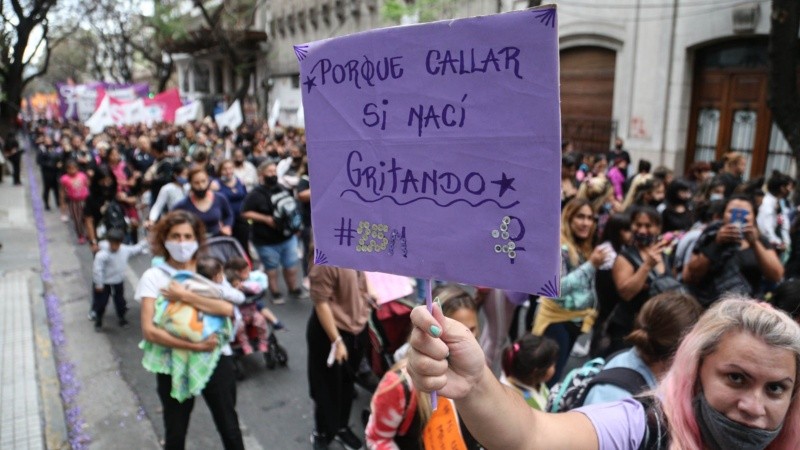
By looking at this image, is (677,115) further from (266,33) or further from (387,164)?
(266,33)

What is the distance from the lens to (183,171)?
7328 millimetres

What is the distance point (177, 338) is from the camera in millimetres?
3127

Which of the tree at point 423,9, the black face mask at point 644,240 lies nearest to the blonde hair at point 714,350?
the black face mask at point 644,240

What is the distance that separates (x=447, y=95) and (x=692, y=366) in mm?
1037

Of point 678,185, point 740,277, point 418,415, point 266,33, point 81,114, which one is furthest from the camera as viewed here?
point 266,33

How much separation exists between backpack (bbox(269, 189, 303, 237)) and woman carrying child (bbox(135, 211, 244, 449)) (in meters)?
3.15

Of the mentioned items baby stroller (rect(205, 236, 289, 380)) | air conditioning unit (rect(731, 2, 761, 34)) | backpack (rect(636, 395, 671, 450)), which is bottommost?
baby stroller (rect(205, 236, 289, 380))

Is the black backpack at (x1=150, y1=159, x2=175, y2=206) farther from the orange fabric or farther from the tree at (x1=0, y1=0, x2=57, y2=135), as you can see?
the tree at (x1=0, y1=0, x2=57, y2=135)

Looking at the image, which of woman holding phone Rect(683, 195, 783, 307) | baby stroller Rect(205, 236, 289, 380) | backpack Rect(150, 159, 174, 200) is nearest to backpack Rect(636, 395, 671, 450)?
woman holding phone Rect(683, 195, 783, 307)

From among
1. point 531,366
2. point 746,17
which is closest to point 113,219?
point 531,366

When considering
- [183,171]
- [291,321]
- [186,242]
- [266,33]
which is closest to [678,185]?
[291,321]

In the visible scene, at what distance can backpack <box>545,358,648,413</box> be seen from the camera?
2225 mm

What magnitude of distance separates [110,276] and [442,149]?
18.8 ft

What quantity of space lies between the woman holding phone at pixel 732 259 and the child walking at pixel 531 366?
171 cm
